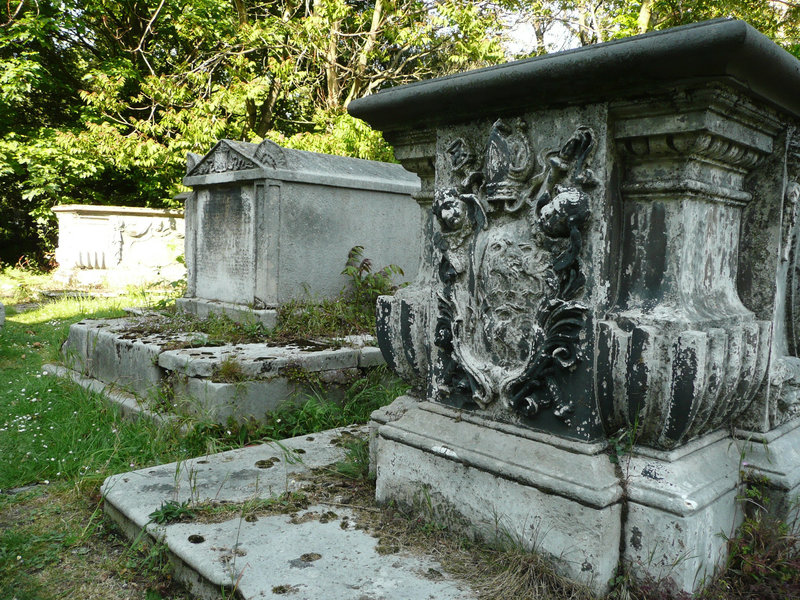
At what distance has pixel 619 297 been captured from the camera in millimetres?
1926

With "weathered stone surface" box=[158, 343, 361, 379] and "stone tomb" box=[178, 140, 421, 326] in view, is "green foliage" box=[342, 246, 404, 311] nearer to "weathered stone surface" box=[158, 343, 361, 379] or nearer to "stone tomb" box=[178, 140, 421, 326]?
"stone tomb" box=[178, 140, 421, 326]

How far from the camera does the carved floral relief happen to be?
74.8 inches

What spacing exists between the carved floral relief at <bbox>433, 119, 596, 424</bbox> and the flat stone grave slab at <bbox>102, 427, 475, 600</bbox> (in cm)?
61

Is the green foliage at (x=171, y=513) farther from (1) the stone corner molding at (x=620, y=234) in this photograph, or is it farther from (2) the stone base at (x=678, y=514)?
(2) the stone base at (x=678, y=514)

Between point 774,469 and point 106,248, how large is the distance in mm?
11797

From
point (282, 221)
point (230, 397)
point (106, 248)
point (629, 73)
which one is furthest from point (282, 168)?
point (106, 248)

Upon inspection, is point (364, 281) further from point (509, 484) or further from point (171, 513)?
point (509, 484)

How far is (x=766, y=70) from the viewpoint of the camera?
1.67 m

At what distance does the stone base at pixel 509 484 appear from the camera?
179 cm

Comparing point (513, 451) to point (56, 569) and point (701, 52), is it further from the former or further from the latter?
point (56, 569)

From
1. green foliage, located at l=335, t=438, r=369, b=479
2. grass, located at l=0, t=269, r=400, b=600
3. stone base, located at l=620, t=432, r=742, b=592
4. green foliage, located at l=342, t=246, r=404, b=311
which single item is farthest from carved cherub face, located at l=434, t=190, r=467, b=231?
green foliage, located at l=342, t=246, r=404, b=311

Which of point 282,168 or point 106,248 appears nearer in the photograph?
point 282,168

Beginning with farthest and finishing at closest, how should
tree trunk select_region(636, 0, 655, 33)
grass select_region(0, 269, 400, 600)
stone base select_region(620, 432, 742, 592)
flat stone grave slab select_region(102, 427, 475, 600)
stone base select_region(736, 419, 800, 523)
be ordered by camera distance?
tree trunk select_region(636, 0, 655, 33)
grass select_region(0, 269, 400, 600)
stone base select_region(736, 419, 800, 523)
flat stone grave slab select_region(102, 427, 475, 600)
stone base select_region(620, 432, 742, 592)

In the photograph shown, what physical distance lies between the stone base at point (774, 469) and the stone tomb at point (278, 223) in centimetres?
379
